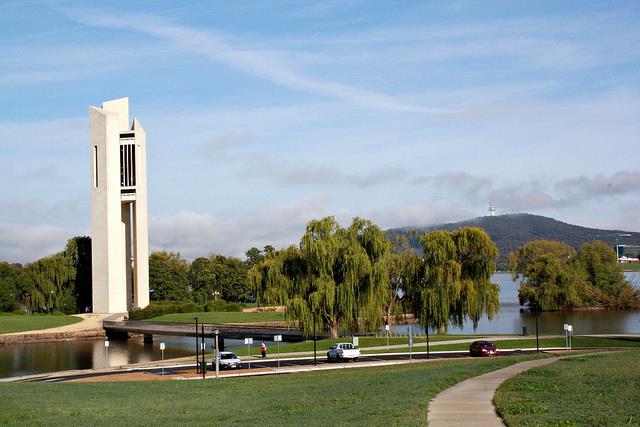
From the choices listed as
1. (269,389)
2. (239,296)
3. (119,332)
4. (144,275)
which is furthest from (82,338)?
(269,389)

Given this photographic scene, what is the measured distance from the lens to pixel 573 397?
20016 mm

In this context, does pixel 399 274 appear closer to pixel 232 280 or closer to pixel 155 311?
pixel 155 311

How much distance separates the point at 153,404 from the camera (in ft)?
81.3

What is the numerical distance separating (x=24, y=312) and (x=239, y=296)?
3969 cm

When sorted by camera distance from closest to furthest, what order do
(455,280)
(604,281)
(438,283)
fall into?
(438,283) → (455,280) → (604,281)

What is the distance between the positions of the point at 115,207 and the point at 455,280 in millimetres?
64303

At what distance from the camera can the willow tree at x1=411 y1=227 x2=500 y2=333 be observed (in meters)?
64.6

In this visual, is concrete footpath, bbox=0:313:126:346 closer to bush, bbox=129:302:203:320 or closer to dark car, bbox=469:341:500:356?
bush, bbox=129:302:203:320

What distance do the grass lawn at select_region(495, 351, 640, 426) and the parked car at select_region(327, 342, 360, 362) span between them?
2140 cm

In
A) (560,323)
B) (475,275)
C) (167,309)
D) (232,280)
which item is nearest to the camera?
(475,275)

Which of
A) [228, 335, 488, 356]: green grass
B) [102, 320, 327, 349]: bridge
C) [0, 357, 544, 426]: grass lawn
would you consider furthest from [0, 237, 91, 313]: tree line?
[0, 357, 544, 426]: grass lawn

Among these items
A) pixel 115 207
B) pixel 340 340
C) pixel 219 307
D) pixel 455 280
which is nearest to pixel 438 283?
pixel 455 280

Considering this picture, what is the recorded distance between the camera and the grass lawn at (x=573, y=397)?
16422 mm

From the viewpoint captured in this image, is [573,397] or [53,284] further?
[53,284]
